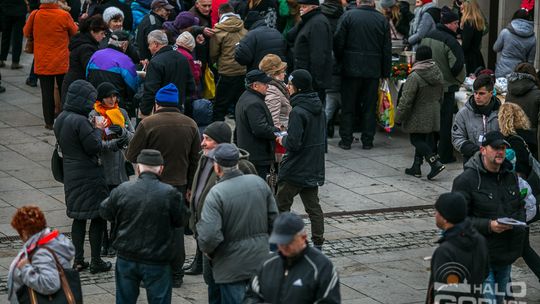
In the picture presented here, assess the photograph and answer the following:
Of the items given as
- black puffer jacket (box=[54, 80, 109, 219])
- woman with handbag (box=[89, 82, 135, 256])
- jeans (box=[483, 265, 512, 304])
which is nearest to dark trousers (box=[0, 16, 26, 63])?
woman with handbag (box=[89, 82, 135, 256])

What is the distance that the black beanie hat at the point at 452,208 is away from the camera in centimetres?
940

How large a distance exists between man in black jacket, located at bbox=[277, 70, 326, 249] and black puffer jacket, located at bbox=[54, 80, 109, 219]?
1.89 meters

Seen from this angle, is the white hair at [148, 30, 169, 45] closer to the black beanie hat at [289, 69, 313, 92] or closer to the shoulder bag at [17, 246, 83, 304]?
the black beanie hat at [289, 69, 313, 92]

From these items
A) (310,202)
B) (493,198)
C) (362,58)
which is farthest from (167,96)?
(362,58)

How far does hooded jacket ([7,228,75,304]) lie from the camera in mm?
9516

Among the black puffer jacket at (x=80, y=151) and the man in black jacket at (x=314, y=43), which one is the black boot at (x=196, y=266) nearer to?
the black puffer jacket at (x=80, y=151)

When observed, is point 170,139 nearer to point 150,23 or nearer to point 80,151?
point 80,151

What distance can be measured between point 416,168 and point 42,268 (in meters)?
8.15

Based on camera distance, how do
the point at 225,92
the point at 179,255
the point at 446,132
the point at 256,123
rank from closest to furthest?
the point at 179,255
the point at 256,123
the point at 446,132
the point at 225,92

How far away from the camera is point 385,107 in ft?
59.8

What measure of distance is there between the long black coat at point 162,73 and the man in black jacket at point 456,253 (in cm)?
611

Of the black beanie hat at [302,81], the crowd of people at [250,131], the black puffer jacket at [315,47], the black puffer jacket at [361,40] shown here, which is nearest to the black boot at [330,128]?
the crowd of people at [250,131]

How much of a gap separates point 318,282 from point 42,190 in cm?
775

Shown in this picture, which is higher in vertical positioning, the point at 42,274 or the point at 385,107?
the point at 42,274
